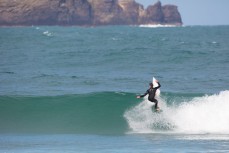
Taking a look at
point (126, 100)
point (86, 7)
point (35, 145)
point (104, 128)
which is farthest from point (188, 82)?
point (86, 7)

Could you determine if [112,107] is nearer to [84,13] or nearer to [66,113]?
[66,113]

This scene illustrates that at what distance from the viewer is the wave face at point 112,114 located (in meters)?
21.7

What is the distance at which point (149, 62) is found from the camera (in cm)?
3928

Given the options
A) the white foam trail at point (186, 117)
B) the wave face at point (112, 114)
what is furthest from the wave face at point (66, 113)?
the white foam trail at point (186, 117)

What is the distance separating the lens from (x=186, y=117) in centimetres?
2206

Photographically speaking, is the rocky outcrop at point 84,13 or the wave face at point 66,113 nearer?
the wave face at point 66,113

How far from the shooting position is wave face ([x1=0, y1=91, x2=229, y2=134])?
21.7 metres

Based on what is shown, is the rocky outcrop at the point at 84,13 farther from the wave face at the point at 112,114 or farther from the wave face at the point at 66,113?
the wave face at the point at 112,114

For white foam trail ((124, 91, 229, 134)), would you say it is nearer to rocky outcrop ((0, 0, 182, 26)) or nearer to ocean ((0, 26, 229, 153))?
ocean ((0, 26, 229, 153))

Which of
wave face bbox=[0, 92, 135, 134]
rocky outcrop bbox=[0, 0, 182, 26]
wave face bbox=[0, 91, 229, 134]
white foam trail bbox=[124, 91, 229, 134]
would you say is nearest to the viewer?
white foam trail bbox=[124, 91, 229, 134]

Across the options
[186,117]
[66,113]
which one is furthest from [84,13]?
[186,117]

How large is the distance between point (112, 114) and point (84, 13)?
15663 centimetres

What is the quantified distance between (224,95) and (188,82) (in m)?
6.57

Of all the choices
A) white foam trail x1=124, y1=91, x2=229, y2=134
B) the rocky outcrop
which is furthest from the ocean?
the rocky outcrop
